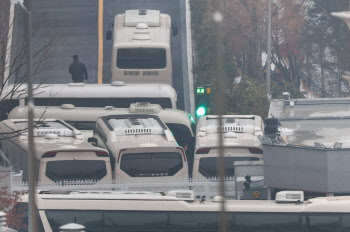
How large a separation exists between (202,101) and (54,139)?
8.35 meters

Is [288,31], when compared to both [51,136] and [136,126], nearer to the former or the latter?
[136,126]

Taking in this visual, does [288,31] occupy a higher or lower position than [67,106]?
higher

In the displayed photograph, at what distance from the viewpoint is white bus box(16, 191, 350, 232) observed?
17844 millimetres

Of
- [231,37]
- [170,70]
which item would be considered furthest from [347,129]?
[231,37]

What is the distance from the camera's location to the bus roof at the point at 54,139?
23.6 metres

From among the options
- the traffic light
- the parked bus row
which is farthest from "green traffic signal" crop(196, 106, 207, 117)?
the parked bus row

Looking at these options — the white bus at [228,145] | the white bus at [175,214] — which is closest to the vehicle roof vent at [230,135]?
the white bus at [228,145]

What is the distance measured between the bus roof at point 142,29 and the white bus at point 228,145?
11516mm

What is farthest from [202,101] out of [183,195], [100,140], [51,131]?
[183,195]

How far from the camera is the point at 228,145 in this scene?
24797 millimetres

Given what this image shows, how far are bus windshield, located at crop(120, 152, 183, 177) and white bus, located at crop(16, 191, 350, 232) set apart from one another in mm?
5704

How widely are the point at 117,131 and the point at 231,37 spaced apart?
3292cm

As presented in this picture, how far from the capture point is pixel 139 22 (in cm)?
3956

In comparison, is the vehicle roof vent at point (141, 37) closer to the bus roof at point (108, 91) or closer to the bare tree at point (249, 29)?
the bus roof at point (108, 91)
